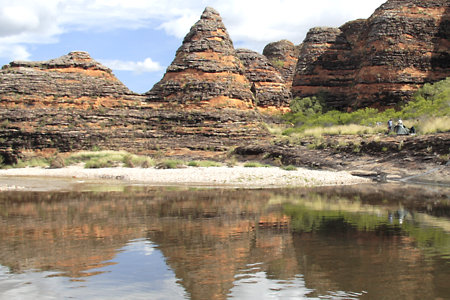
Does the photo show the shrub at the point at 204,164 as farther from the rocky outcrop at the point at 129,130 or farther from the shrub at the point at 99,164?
the shrub at the point at 99,164

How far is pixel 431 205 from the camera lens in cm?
1411

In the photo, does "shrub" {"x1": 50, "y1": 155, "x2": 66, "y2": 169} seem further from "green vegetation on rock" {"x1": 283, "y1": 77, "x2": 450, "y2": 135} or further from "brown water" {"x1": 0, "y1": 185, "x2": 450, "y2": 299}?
"green vegetation on rock" {"x1": 283, "y1": 77, "x2": 450, "y2": 135}

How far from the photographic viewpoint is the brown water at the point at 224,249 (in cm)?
600

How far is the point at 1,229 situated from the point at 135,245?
11.5 ft

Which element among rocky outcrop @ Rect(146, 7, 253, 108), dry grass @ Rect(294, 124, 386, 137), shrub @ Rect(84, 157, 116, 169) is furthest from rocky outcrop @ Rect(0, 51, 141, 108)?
dry grass @ Rect(294, 124, 386, 137)

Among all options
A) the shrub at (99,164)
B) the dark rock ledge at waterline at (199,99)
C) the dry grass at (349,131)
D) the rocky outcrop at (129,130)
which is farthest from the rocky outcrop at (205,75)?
the shrub at (99,164)

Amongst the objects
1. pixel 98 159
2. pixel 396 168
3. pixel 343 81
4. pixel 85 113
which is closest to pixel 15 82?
pixel 85 113

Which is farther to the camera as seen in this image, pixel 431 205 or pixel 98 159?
pixel 98 159

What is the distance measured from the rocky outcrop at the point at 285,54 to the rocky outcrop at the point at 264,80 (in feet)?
61.8

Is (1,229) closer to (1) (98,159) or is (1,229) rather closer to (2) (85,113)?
(1) (98,159)

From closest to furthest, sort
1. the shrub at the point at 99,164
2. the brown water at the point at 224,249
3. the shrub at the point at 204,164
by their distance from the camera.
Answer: the brown water at the point at 224,249 < the shrub at the point at 204,164 < the shrub at the point at 99,164

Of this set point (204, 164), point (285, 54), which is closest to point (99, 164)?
point (204, 164)

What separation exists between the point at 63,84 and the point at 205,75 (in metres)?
10.7

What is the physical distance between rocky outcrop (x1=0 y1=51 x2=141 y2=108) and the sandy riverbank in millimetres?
8967
